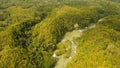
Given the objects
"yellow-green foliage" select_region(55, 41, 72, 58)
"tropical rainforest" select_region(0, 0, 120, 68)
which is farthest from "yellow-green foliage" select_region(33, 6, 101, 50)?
"yellow-green foliage" select_region(55, 41, 72, 58)

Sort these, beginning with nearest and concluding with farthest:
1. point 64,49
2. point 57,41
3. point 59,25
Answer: point 64,49
point 57,41
point 59,25

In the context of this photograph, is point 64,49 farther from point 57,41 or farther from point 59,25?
point 59,25

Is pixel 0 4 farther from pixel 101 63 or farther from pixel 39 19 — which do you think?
pixel 101 63

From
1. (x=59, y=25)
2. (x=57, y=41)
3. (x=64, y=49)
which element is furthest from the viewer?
(x=59, y=25)

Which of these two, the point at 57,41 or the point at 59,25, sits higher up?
the point at 59,25

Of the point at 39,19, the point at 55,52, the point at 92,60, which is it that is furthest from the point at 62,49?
the point at 39,19

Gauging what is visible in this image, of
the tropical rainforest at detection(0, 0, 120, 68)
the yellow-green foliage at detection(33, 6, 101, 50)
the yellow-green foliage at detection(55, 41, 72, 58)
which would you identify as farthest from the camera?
the yellow-green foliage at detection(33, 6, 101, 50)

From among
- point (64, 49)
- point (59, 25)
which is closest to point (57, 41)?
point (64, 49)

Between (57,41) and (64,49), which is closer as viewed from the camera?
(64,49)

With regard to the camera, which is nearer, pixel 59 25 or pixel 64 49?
pixel 64 49

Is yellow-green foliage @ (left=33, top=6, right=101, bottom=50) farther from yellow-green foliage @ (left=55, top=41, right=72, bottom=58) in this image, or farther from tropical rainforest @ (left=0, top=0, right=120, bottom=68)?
yellow-green foliage @ (left=55, top=41, right=72, bottom=58)

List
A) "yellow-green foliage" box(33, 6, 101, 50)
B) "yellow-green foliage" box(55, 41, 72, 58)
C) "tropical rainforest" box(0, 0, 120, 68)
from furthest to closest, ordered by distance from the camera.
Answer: "yellow-green foliage" box(33, 6, 101, 50), "yellow-green foliage" box(55, 41, 72, 58), "tropical rainforest" box(0, 0, 120, 68)
